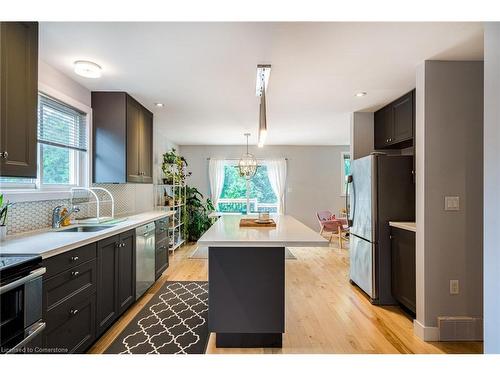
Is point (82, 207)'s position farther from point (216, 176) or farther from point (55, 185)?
point (216, 176)

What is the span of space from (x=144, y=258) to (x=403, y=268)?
278cm

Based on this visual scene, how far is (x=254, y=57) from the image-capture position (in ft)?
7.23

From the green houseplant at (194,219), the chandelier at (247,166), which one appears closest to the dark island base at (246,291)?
the chandelier at (247,166)

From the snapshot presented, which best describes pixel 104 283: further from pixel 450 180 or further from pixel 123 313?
pixel 450 180

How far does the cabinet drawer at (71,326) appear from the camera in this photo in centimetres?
166

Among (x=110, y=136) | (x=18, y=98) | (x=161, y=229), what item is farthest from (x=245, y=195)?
(x=18, y=98)

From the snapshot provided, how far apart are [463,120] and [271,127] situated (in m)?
3.01

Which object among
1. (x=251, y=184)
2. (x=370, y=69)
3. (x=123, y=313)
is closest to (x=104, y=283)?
(x=123, y=313)

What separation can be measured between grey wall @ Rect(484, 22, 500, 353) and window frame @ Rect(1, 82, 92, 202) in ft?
10.2
